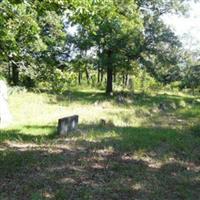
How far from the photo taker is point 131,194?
938 cm

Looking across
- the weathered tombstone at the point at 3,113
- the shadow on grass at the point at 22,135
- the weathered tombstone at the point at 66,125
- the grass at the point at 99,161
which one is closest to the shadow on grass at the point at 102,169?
the grass at the point at 99,161

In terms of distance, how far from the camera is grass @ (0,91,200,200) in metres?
9.52

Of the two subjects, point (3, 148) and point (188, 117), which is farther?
point (188, 117)

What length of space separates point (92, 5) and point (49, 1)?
100cm

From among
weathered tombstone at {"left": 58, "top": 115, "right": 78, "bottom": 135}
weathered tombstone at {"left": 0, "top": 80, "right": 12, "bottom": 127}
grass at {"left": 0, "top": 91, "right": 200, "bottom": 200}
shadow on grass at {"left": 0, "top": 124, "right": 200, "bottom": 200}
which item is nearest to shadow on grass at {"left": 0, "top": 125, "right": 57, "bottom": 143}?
grass at {"left": 0, "top": 91, "right": 200, "bottom": 200}

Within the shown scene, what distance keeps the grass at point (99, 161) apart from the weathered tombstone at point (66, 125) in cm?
29

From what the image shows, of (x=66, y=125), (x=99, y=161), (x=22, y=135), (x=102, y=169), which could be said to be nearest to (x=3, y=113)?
(x=22, y=135)

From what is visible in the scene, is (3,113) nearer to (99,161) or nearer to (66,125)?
(66,125)

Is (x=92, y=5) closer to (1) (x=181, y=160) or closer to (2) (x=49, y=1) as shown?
(2) (x=49, y=1)

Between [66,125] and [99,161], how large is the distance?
4.00 metres

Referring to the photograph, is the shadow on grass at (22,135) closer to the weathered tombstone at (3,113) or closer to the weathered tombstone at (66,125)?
the weathered tombstone at (66,125)

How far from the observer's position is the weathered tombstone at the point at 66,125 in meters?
15.1

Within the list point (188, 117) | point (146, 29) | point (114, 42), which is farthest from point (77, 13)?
point (146, 29)

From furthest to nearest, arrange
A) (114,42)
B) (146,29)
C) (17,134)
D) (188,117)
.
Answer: (146,29) < (114,42) < (188,117) < (17,134)
